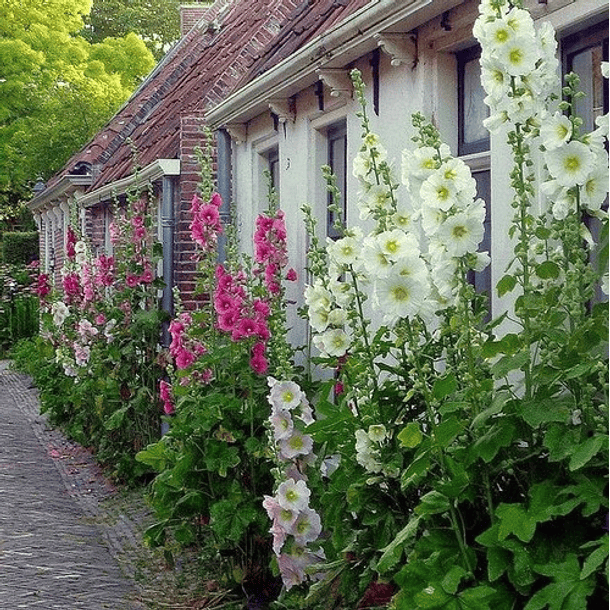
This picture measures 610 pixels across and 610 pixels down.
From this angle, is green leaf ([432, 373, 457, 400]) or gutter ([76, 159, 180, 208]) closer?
green leaf ([432, 373, 457, 400])

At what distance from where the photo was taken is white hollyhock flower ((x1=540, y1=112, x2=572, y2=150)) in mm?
3652

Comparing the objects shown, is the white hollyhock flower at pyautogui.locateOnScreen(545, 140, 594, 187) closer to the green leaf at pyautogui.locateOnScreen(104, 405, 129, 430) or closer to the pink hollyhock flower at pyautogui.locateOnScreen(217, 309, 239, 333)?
the pink hollyhock flower at pyautogui.locateOnScreen(217, 309, 239, 333)

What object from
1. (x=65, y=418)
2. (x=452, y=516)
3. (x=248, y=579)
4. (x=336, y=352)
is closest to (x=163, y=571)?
(x=248, y=579)

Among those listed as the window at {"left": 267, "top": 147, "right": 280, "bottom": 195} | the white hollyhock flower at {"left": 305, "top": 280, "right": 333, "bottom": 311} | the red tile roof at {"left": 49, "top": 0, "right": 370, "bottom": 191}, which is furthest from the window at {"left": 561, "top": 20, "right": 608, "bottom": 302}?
the window at {"left": 267, "top": 147, "right": 280, "bottom": 195}

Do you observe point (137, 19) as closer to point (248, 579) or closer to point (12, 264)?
point (12, 264)

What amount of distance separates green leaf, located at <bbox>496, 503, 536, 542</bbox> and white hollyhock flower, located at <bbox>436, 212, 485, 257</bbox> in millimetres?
756

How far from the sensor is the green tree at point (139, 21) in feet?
158

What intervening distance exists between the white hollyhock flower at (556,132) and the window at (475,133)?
212 centimetres

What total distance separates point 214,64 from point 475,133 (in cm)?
793

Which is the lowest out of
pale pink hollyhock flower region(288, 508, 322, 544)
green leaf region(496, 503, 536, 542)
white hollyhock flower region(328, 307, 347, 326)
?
pale pink hollyhock flower region(288, 508, 322, 544)

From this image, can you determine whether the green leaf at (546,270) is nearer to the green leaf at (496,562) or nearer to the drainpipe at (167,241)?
the green leaf at (496,562)

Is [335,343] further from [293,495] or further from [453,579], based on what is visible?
[453,579]

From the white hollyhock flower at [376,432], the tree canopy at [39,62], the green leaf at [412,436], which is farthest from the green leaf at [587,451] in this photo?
the tree canopy at [39,62]

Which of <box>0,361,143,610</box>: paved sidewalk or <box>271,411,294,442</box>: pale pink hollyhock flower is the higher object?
<box>271,411,294,442</box>: pale pink hollyhock flower
